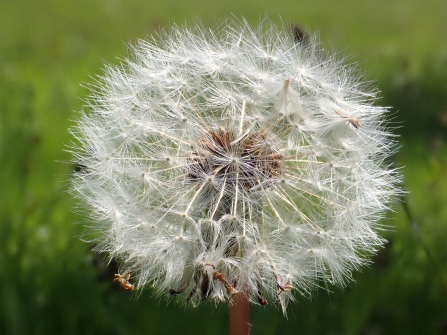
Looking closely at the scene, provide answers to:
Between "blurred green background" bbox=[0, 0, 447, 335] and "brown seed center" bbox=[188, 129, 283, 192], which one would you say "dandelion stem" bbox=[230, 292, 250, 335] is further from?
"blurred green background" bbox=[0, 0, 447, 335]

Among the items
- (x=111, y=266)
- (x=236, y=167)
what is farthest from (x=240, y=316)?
(x=111, y=266)

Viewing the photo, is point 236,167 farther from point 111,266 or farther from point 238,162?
point 111,266

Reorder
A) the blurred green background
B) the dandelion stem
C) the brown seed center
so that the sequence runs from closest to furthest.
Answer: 1. the dandelion stem
2. the brown seed center
3. the blurred green background

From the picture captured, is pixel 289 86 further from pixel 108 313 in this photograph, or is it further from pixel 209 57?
pixel 108 313

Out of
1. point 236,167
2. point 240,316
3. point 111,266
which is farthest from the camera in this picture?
point 111,266

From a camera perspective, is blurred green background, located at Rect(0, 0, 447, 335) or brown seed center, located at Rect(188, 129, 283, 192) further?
blurred green background, located at Rect(0, 0, 447, 335)

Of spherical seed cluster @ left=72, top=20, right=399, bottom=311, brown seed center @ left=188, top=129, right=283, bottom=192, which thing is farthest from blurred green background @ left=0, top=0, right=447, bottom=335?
brown seed center @ left=188, top=129, right=283, bottom=192

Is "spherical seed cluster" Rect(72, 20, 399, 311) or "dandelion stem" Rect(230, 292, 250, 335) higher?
"spherical seed cluster" Rect(72, 20, 399, 311)

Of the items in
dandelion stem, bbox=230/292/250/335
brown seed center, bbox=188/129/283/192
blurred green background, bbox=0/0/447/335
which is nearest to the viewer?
dandelion stem, bbox=230/292/250/335

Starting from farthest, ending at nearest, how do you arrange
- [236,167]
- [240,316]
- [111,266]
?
[111,266], [236,167], [240,316]
